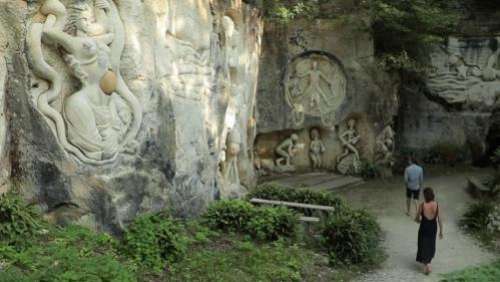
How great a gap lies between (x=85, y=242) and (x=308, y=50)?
12173mm

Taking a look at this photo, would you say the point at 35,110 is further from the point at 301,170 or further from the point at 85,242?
the point at 301,170

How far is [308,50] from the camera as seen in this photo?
17641 millimetres

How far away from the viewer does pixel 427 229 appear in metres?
9.17

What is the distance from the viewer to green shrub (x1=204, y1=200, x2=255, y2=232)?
9711mm

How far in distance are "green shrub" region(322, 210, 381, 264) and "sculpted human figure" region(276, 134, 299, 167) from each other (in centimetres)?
778

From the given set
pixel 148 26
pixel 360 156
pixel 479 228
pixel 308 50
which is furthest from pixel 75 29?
pixel 360 156

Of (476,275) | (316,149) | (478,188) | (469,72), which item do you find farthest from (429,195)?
(469,72)

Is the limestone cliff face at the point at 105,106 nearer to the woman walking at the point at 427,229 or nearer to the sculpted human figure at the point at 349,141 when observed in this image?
the woman walking at the point at 427,229

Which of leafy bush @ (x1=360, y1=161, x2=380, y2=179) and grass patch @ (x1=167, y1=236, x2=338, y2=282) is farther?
leafy bush @ (x1=360, y1=161, x2=380, y2=179)

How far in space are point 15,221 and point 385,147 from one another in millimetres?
14114

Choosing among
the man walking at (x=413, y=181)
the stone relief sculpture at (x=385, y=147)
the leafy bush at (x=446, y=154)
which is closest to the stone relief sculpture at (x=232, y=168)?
the man walking at (x=413, y=181)

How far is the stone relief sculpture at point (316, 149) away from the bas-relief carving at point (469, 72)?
16.6 feet

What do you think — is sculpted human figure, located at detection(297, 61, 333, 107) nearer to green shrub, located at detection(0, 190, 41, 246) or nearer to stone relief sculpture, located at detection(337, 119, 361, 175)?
stone relief sculpture, located at detection(337, 119, 361, 175)

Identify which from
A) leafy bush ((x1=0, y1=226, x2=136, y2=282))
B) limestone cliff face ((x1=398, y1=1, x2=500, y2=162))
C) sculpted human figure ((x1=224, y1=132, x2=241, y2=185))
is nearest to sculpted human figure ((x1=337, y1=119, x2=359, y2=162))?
limestone cliff face ((x1=398, y1=1, x2=500, y2=162))
